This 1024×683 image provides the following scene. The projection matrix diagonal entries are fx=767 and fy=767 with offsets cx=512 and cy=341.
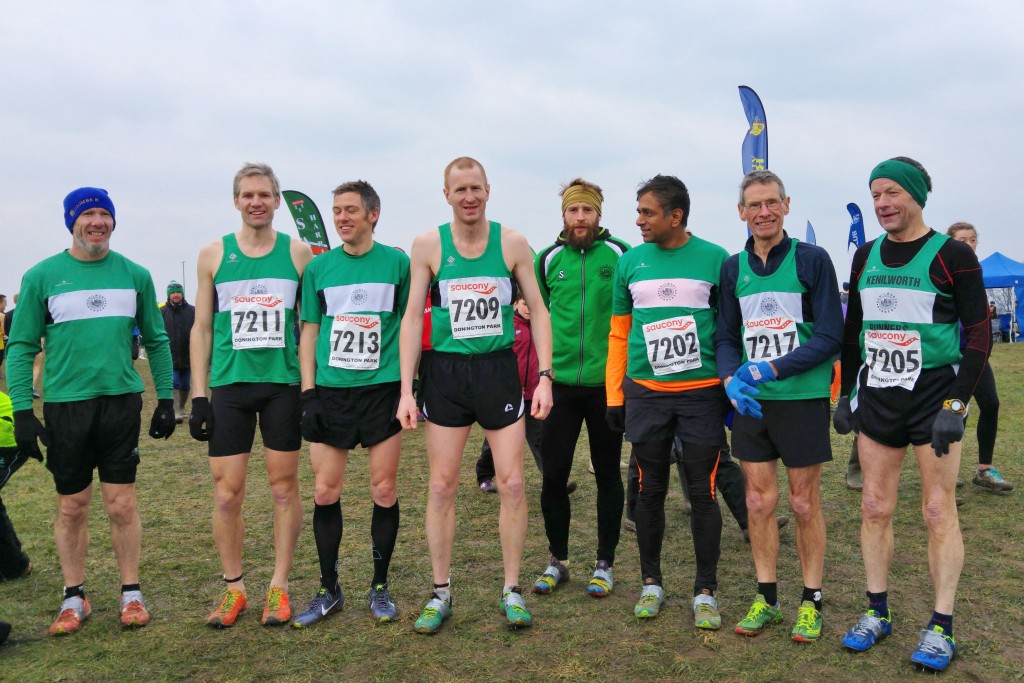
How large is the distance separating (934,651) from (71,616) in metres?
4.12

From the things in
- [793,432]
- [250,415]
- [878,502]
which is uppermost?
[250,415]

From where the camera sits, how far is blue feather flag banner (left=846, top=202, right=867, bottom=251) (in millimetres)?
15844

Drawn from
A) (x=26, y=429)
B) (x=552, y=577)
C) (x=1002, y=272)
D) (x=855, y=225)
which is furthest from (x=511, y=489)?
(x=1002, y=272)

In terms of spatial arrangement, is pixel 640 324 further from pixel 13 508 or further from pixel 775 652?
pixel 13 508

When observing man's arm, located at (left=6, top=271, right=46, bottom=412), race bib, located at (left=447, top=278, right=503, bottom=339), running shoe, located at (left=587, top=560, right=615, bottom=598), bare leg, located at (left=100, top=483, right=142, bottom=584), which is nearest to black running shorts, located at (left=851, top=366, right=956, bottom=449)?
running shoe, located at (left=587, top=560, right=615, bottom=598)

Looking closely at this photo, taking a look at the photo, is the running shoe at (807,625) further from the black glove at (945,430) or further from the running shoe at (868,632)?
the black glove at (945,430)

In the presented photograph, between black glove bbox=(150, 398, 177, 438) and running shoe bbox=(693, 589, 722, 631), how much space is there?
9.60ft

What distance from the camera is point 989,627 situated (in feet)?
12.2

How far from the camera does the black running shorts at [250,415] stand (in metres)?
3.91

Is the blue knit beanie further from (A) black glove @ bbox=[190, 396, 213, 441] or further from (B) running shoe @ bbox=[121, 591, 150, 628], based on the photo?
(B) running shoe @ bbox=[121, 591, 150, 628]

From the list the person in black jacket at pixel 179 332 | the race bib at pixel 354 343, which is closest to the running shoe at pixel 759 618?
the race bib at pixel 354 343

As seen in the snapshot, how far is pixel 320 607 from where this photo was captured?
13.0 feet

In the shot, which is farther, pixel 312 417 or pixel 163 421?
pixel 163 421

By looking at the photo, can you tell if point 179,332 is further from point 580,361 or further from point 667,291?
point 667,291
